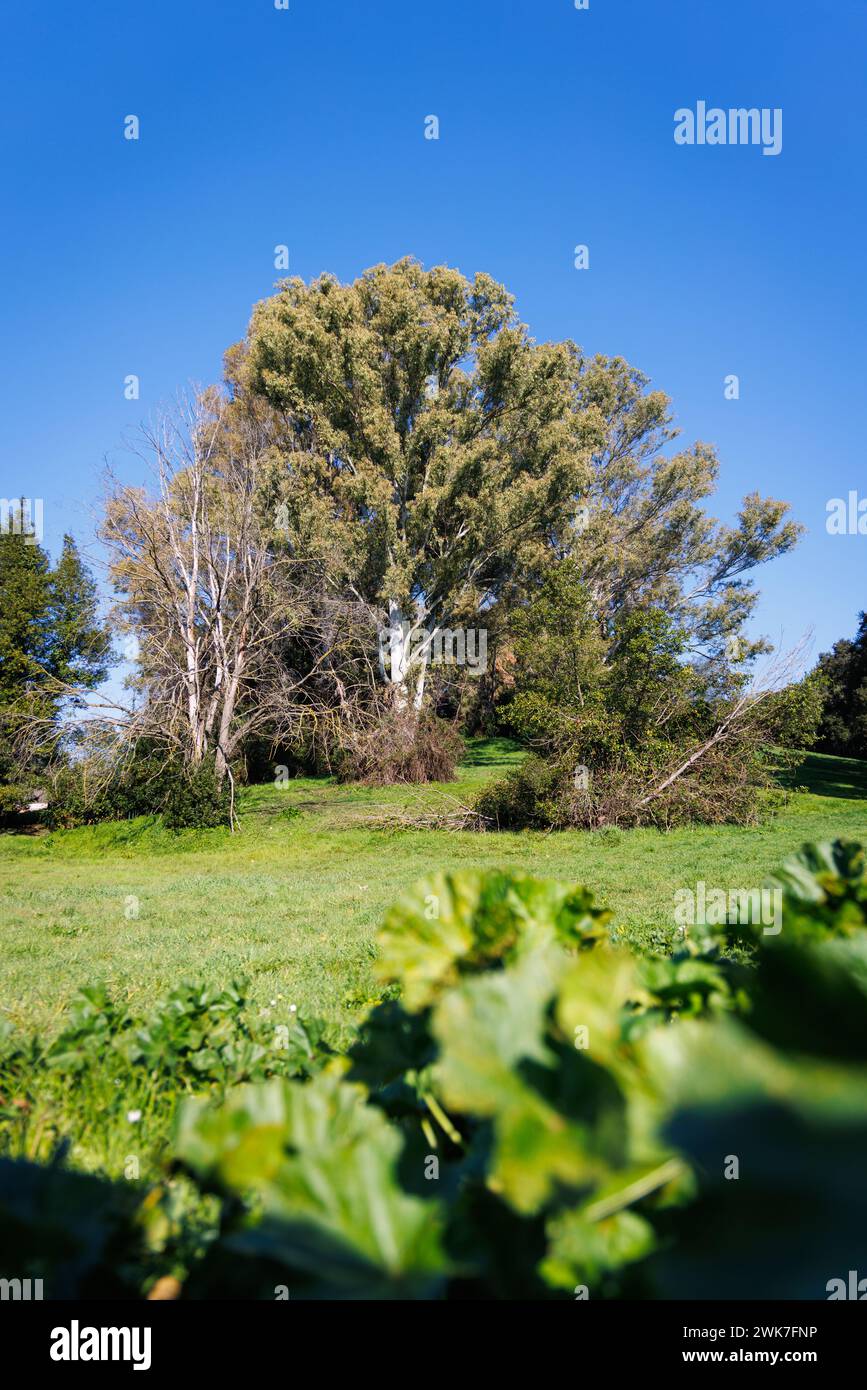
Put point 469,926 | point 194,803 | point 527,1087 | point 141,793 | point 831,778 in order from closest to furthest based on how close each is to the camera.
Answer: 1. point 527,1087
2. point 469,926
3. point 194,803
4. point 141,793
5. point 831,778

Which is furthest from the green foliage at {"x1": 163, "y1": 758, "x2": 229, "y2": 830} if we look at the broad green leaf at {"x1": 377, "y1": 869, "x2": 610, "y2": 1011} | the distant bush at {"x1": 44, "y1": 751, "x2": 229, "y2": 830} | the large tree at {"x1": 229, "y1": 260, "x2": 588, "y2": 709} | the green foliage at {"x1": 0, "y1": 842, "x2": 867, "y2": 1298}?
the green foliage at {"x1": 0, "y1": 842, "x2": 867, "y2": 1298}

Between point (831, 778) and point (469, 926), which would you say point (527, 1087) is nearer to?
point (469, 926)

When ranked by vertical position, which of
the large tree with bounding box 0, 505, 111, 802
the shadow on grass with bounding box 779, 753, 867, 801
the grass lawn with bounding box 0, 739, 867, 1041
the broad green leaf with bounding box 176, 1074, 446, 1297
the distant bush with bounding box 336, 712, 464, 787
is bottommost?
the shadow on grass with bounding box 779, 753, 867, 801

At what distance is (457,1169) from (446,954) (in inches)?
22.4

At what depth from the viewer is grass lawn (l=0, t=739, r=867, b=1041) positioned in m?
4.97

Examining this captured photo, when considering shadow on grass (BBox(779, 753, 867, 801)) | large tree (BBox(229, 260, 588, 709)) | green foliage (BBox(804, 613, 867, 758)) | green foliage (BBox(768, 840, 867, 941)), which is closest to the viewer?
green foliage (BBox(768, 840, 867, 941))

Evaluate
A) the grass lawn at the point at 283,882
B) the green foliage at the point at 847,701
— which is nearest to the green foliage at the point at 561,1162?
the grass lawn at the point at 283,882

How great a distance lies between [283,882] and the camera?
34.0 ft

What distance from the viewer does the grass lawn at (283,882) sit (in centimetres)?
497

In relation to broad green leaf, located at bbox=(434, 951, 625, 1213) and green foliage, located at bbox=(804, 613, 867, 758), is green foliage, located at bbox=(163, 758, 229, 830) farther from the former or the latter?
green foliage, located at bbox=(804, 613, 867, 758)

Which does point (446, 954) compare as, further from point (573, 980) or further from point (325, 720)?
point (325, 720)

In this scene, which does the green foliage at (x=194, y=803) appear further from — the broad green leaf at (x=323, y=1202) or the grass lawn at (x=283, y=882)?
the broad green leaf at (x=323, y=1202)

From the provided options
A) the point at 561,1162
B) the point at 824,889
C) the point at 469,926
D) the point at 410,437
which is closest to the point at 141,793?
the point at 410,437

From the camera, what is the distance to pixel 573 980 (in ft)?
2.85
